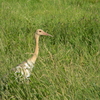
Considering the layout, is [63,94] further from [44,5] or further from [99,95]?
[44,5]

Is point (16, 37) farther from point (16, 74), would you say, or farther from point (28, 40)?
point (16, 74)

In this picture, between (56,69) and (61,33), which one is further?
(61,33)

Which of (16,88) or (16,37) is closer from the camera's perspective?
(16,88)

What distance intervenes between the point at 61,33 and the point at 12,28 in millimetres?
1014

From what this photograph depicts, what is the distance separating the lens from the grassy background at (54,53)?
3730 millimetres

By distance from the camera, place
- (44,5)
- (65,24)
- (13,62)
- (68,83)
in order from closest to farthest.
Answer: (68,83) → (13,62) → (65,24) → (44,5)

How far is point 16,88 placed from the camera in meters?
3.89

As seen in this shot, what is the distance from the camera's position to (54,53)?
5707 mm

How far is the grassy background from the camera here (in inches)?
147

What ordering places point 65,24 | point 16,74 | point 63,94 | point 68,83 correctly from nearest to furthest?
point 63,94
point 68,83
point 16,74
point 65,24

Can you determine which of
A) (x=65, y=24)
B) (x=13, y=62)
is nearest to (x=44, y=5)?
(x=65, y=24)

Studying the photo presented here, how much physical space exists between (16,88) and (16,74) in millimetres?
254

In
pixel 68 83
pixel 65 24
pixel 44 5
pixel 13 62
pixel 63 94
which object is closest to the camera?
pixel 63 94

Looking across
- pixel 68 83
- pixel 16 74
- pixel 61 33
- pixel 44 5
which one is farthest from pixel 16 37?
pixel 44 5
